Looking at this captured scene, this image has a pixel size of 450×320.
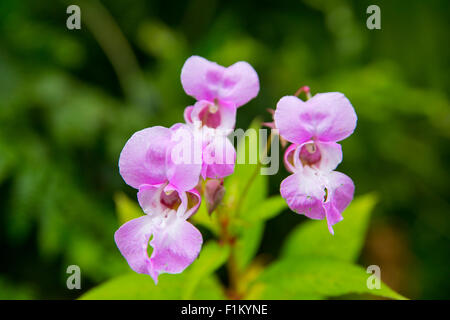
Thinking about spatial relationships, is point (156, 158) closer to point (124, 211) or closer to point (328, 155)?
point (328, 155)

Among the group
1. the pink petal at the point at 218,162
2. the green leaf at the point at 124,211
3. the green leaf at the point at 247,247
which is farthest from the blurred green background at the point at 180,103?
the pink petal at the point at 218,162

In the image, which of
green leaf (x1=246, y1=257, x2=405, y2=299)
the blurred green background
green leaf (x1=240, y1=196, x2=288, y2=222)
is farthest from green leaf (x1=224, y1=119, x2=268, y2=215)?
the blurred green background

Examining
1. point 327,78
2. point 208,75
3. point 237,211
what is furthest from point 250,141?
point 327,78

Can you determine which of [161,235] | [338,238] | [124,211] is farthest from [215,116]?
[338,238]

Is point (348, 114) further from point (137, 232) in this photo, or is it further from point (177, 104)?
point (177, 104)

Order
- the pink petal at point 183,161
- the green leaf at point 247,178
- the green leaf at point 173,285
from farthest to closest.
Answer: the green leaf at point 247,178, the green leaf at point 173,285, the pink petal at point 183,161

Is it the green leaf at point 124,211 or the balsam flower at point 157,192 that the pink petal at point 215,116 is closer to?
the balsam flower at point 157,192
